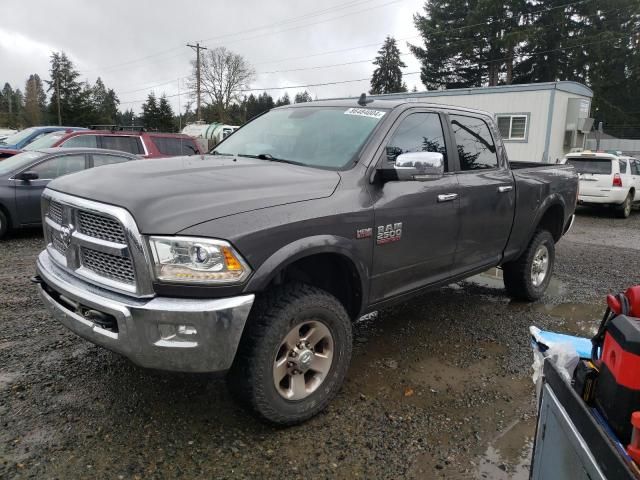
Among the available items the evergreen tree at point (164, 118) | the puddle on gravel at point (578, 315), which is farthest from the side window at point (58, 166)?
the evergreen tree at point (164, 118)

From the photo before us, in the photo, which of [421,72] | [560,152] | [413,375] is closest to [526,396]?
[413,375]

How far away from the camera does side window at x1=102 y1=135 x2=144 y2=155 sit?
35.3 feet

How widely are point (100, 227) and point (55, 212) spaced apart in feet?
2.12

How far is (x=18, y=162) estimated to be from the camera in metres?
8.00

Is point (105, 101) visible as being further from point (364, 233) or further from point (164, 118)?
point (364, 233)

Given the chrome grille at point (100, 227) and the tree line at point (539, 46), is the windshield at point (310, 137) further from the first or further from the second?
the tree line at point (539, 46)

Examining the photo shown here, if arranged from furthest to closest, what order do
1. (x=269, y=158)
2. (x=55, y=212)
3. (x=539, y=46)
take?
(x=539, y=46), (x=269, y=158), (x=55, y=212)

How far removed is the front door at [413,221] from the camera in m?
3.25

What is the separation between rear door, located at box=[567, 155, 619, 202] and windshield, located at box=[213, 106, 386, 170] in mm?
11072

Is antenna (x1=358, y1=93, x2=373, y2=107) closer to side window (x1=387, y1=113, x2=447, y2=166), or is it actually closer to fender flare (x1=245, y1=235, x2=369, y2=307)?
side window (x1=387, y1=113, x2=447, y2=166)

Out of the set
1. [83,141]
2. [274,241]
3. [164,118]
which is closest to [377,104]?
[274,241]

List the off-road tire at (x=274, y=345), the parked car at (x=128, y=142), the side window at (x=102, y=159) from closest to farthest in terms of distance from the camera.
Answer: the off-road tire at (x=274, y=345), the side window at (x=102, y=159), the parked car at (x=128, y=142)

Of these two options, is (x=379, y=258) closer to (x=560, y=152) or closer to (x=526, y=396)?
(x=526, y=396)

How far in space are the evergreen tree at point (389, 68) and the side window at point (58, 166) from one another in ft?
168
